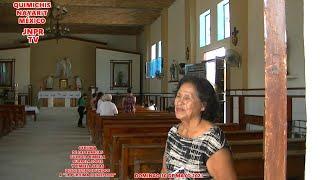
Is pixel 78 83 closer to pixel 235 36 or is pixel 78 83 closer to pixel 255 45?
pixel 235 36

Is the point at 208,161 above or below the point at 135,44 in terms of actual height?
below

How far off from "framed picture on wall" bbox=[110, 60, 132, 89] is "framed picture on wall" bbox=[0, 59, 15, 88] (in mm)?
5133

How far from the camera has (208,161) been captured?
6.47ft

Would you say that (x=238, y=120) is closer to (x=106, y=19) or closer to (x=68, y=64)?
(x=106, y=19)

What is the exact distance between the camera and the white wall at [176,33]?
14852 mm

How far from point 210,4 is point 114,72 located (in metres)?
11.8

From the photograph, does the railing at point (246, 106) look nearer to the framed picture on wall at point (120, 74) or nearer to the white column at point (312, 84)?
the white column at point (312, 84)

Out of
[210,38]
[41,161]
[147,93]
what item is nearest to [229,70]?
[210,38]

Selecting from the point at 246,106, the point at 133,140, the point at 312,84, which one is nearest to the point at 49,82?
the point at 246,106

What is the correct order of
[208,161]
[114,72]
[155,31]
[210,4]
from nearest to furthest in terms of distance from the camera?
[208,161]
[210,4]
[155,31]
[114,72]

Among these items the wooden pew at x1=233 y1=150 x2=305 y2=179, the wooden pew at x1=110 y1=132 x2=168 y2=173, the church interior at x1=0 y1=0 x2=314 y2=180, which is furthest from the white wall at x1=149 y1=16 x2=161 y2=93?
the wooden pew at x1=233 y1=150 x2=305 y2=179

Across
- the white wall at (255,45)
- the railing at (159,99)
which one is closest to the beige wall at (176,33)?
the railing at (159,99)

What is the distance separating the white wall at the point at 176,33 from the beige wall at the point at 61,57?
789cm

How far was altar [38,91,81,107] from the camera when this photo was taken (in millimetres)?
21250
